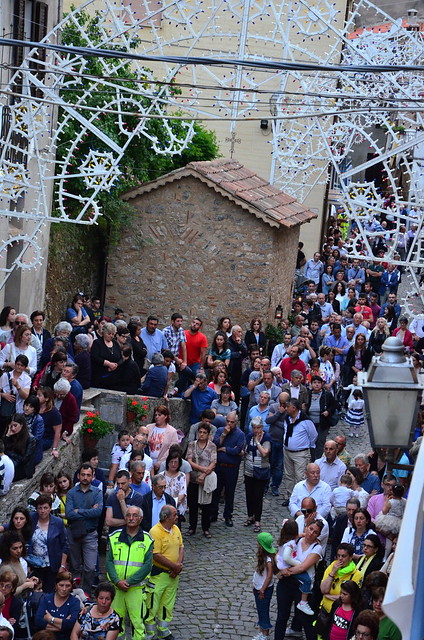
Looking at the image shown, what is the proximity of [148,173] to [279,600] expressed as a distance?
1490 centimetres

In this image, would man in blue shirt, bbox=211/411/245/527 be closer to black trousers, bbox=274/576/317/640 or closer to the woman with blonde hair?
black trousers, bbox=274/576/317/640

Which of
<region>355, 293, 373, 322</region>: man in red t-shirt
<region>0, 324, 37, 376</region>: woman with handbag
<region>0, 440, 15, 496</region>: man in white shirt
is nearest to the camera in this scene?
<region>0, 440, 15, 496</region>: man in white shirt

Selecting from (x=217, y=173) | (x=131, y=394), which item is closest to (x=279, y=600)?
(x=131, y=394)

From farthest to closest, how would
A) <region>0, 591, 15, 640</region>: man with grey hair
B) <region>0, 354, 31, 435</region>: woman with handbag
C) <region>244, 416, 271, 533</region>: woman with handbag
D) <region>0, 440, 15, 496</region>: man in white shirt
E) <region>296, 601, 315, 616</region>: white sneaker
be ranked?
<region>244, 416, 271, 533</region>: woman with handbag, <region>0, 354, 31, 435</region>: woman with handbag, <region>0, 440, 15, 496</region>: man in white shirt, <region>296, 601, 315, 616</region>: white sneaker, <region>0, 591, 15, 640</region>: man with grey hair

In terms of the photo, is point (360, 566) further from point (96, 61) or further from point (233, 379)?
point (96, 61)

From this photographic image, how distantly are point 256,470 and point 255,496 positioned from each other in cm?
35

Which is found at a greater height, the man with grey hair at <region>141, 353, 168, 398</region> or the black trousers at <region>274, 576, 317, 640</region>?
the man with grey hair at <region>141, 353, 168, 398</region>

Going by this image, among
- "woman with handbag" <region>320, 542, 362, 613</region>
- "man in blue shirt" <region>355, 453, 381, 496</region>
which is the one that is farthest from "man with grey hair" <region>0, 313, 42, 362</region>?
"woman with handbag" <region>320, 542, 362, 613</region>

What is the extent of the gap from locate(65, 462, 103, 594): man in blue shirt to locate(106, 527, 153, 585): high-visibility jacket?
957mm

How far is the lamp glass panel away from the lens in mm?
6969

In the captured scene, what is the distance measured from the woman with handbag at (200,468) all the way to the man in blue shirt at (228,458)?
26 cm

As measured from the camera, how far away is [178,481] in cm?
1331

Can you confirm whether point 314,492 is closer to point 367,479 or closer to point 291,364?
point 367,479

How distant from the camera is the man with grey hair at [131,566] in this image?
1119 centimetres
